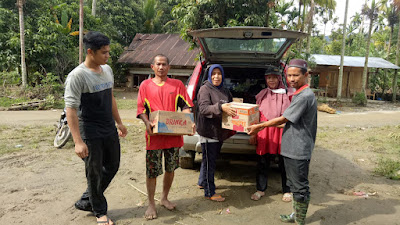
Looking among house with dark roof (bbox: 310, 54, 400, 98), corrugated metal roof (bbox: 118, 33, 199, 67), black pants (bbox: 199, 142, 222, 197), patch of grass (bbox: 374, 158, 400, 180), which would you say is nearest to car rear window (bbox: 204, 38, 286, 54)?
black pants (bbox: 199, 142, 222, 197)

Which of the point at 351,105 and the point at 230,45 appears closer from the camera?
the point at 230,45

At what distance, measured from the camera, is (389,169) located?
14.9 ft

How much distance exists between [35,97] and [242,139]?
11822mm

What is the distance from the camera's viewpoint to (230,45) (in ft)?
13.6

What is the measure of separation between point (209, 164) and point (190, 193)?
60 centimetres

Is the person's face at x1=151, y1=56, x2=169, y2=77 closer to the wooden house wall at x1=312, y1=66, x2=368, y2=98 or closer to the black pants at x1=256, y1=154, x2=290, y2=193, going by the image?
the black pants at x1=256, y1=154, x2=290, y2=193

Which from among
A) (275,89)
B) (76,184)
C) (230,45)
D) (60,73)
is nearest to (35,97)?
(60,73)

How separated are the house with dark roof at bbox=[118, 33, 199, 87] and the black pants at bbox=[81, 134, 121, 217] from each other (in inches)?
575

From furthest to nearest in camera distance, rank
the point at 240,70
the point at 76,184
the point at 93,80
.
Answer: the point at 240,70 → the point at 76,184 → the point at 93,80

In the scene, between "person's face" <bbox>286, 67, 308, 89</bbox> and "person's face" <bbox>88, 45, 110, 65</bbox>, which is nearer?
"person's face" <bbox>88, 45, 110, 65</bbox>

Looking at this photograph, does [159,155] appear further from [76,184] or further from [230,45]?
[230,45]

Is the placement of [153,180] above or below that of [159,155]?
below

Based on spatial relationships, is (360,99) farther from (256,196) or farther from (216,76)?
(216,76)

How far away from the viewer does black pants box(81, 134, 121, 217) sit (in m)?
2.64
